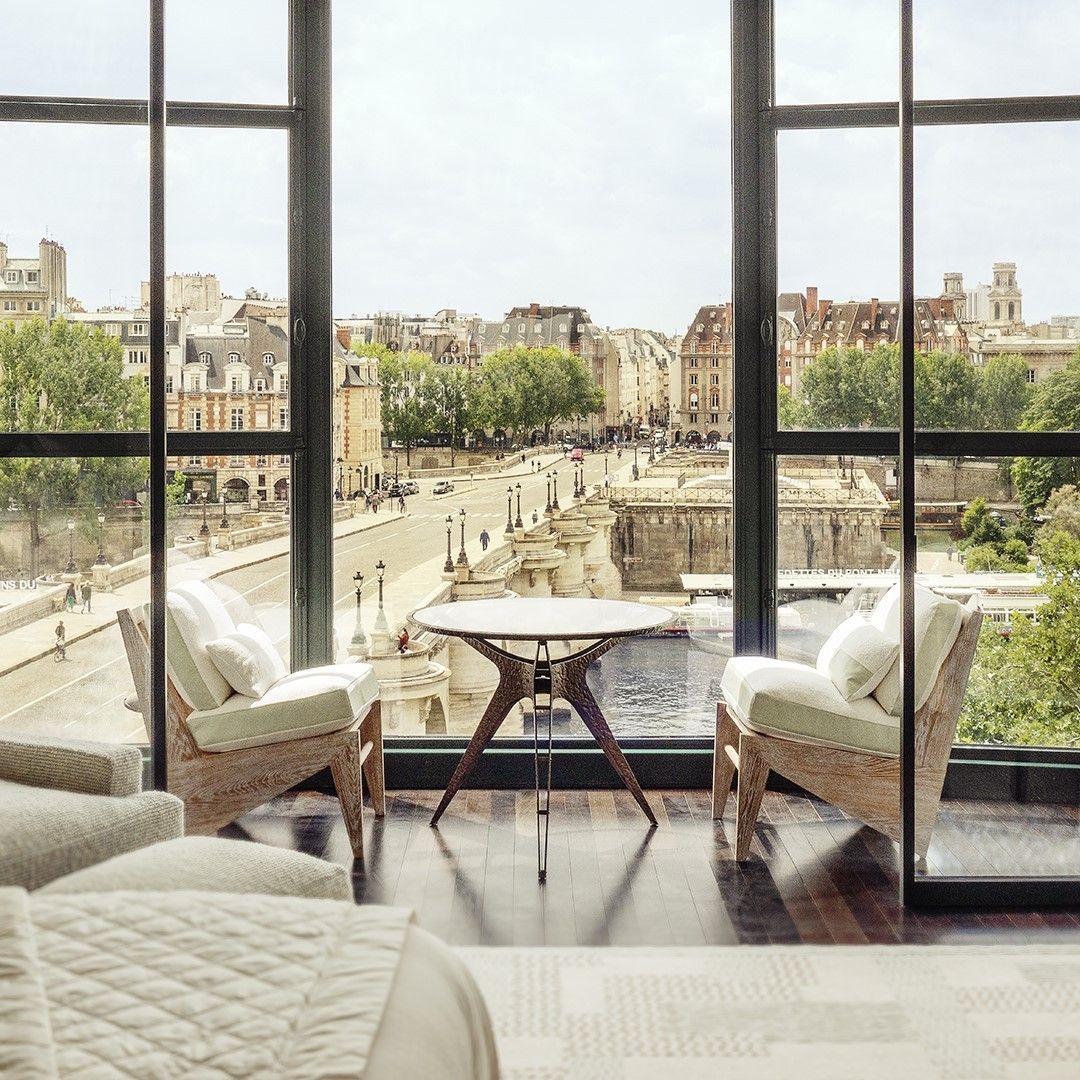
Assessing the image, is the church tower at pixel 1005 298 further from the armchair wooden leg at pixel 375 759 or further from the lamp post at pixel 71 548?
the lamp post at pixel 71 548

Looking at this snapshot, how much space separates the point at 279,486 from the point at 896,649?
2206mm

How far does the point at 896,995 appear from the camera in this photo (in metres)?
2.80

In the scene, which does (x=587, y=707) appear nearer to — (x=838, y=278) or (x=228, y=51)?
(x=838, y=278)

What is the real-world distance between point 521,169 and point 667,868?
98.9 inches

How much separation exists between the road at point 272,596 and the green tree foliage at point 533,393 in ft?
0.64

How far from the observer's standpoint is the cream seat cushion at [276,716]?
3.73m

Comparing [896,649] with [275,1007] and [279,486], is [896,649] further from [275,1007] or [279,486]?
[275,1007]

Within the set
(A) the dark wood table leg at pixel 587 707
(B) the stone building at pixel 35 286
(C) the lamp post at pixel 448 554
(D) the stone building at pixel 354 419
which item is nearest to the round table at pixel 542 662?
(A) the dark wood table leg at pixel 587 707

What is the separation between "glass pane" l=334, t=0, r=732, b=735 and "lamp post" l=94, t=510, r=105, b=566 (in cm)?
87

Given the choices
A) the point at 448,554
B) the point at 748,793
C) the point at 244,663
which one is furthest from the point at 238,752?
the point at 748,793

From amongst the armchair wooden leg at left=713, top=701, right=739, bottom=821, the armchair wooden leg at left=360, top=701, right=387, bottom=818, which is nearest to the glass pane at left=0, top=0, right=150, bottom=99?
the armchair wooden leg at left=360, top=701, right=387, bottom=818


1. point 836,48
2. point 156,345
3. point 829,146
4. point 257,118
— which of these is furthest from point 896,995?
point 257,118

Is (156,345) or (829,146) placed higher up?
(829,146)

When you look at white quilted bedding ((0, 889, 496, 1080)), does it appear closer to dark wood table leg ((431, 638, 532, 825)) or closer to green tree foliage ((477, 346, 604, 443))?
dark wood table leg ((431, 638, 532, 825))
